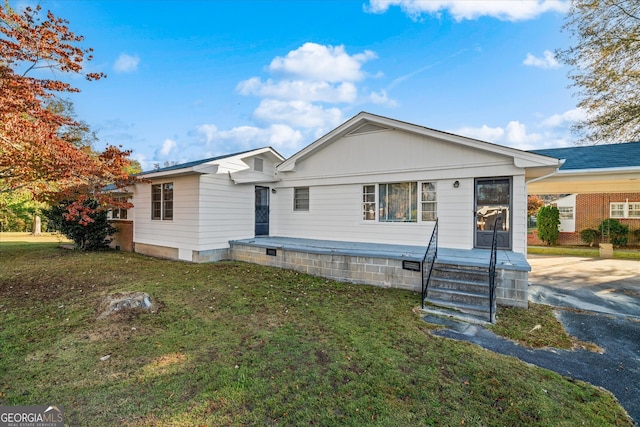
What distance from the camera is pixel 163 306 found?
5031mm

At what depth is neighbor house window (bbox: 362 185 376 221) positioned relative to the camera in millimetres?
9227

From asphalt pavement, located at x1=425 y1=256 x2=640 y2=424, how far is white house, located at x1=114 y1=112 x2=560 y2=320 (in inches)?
43.2

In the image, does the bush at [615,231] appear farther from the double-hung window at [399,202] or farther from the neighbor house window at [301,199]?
the neighbor house window at [301,199]

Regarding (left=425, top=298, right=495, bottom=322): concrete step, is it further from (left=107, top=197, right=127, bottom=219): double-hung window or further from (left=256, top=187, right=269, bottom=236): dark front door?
(left=107, top=197, right=127, bottom=219): double-hung window

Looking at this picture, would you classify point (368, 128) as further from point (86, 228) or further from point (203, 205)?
point (86, 228)

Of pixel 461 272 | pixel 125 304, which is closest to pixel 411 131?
pixel 461 272

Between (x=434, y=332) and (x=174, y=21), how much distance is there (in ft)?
47.0

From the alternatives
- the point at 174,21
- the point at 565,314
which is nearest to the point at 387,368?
the point at 565,314

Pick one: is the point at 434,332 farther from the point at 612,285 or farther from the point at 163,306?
the point at 612,285

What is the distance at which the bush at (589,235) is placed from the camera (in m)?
16.0

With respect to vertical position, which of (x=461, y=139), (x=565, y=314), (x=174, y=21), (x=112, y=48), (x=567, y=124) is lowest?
(x=565, y=314)

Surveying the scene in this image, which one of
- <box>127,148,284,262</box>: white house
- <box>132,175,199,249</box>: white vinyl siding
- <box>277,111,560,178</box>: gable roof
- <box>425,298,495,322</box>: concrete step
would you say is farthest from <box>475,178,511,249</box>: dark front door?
<box>132,175,199,249</box>: white vinyl siding

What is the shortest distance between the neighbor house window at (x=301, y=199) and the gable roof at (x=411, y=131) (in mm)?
864

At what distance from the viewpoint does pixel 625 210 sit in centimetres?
1580
